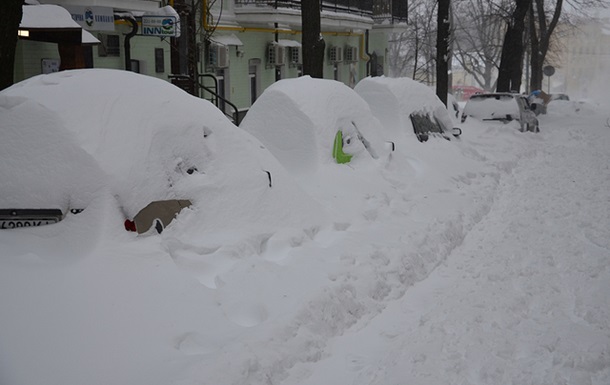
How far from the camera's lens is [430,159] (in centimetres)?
1355

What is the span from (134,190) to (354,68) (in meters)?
31.5

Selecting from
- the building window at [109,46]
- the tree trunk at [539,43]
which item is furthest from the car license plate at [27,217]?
the tree trunk at [539,43]

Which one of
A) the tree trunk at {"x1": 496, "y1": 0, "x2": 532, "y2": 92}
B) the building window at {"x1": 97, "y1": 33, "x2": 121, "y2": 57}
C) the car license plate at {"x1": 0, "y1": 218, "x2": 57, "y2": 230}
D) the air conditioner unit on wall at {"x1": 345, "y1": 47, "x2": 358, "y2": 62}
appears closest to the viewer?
the car license plate at {"x1": 0, "y1": 218, "x2": 57, "y2": 230}

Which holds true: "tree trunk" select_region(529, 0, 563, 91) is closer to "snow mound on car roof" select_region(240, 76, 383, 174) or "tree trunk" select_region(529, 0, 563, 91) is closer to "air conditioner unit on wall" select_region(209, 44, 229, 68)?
"air conditioner unit on wall" select_region(209, 44, 229, 68)

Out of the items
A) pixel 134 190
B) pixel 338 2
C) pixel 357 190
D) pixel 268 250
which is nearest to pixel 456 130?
pixel 357 190

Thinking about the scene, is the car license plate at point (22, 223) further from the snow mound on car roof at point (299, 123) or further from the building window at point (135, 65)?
the building window at point (135, 65)

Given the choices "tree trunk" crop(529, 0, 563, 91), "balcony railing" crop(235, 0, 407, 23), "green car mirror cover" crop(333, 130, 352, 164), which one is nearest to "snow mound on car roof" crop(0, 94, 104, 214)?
"green car mirror cover" crop(333, 130, 352, 164)

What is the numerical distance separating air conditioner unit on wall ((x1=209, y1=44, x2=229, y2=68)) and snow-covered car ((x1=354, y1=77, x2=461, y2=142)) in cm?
856

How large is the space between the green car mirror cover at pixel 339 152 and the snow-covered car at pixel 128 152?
120 inches

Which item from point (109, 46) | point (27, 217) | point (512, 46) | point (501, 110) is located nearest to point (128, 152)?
point (27, 217)

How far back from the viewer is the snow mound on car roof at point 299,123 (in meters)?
10.5

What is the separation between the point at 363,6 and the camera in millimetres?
34156

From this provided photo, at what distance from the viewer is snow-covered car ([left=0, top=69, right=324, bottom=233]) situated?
6.27 meters

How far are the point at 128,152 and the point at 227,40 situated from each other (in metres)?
17.8
